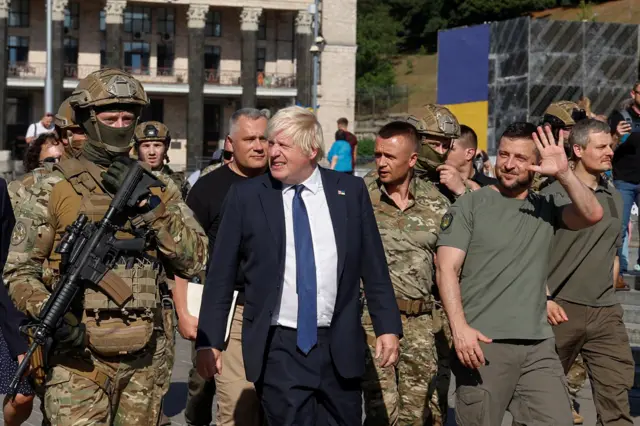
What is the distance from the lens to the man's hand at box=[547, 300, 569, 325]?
23.5ft

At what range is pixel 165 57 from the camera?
81.1 m

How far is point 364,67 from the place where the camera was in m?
113

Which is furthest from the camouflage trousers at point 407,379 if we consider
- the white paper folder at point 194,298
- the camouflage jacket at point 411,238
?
the white paper folder at point 194,298

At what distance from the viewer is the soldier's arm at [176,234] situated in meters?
5.79

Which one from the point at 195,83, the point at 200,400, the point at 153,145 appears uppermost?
the point at 195,83

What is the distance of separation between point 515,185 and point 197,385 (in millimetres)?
3026

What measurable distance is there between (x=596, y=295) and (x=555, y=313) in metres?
0.85

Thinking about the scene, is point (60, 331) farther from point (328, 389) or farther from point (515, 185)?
point (515, 185)

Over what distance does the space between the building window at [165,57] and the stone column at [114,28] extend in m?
3.78

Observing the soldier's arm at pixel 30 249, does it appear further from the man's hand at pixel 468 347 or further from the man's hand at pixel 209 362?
the man's hand at pixel 468 347

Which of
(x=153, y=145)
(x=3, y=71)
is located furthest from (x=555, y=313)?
(x=3, y=71)

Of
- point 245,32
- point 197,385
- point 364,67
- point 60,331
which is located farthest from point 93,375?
point 364,67

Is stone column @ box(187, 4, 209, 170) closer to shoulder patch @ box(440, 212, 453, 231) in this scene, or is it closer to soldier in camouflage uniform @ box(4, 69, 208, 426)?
shoulder patch @ box(440, 212, 453, 231)

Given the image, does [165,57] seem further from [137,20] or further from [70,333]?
[70,333]
